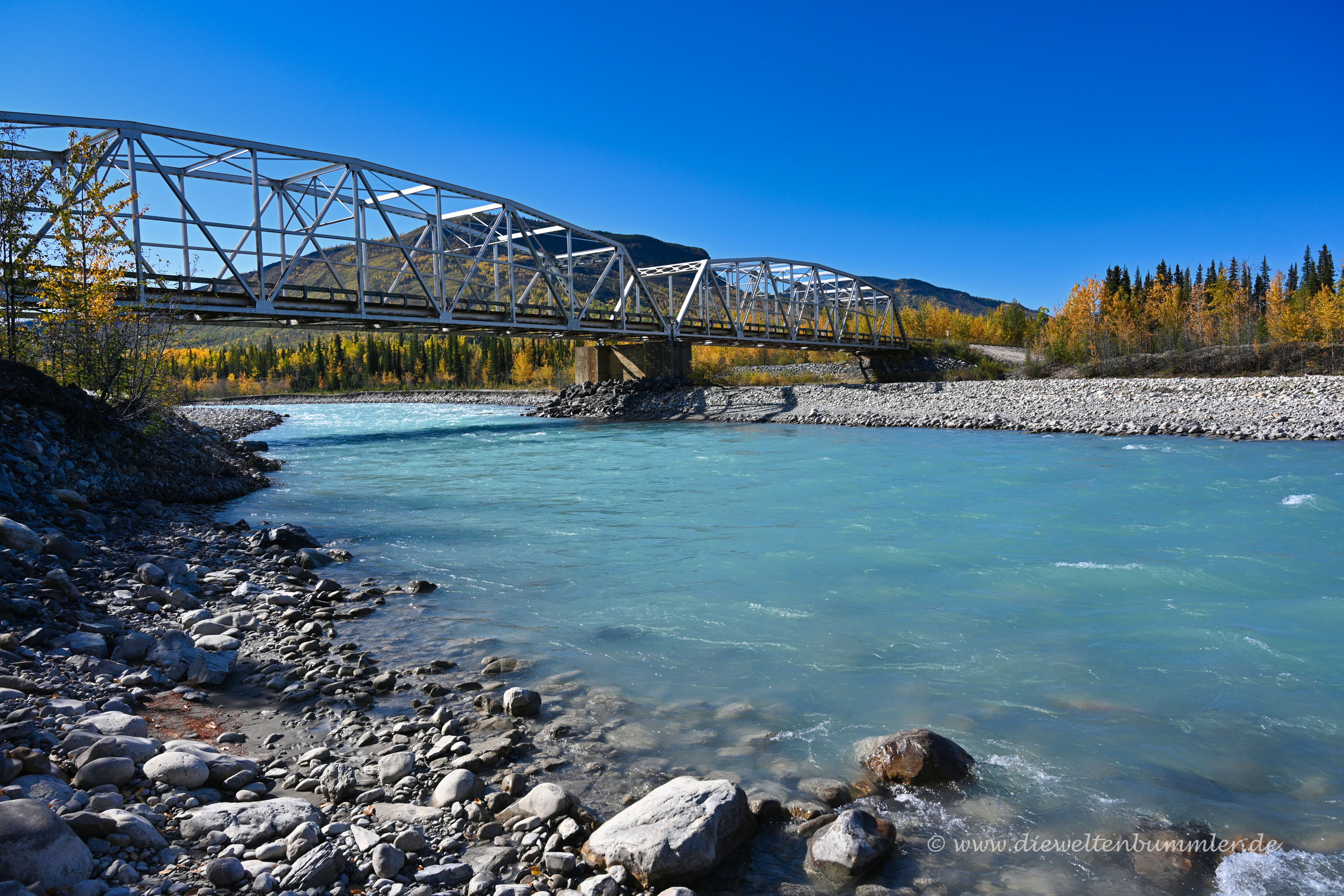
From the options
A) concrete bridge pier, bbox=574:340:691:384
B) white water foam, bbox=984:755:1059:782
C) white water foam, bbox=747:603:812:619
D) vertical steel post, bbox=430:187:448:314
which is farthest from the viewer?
concrete bridge pier, bbox=574:340:691:384

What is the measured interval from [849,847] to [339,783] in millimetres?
2971

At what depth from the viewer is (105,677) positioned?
541 centimetres

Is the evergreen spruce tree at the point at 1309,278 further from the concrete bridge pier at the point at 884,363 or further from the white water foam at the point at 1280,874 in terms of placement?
the white water foam at the point at 1280,874

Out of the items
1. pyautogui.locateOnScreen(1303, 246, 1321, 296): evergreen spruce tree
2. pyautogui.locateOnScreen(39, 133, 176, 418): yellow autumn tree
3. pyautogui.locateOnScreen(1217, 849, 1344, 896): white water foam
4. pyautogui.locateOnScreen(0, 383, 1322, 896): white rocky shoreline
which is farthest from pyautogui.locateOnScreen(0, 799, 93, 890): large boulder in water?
pyautogui.locateOnScreen(1303, 246, 1321, 296): evergreen spruce tree

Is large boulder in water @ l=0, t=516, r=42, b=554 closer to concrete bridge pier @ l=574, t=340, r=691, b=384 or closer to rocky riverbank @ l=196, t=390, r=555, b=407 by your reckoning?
concrete bridge pier @ l=574, t=340, r=691, b=384

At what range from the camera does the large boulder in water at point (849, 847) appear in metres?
3.62

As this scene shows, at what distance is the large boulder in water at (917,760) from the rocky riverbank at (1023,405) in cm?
2875

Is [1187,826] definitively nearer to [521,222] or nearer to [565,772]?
[565,772]

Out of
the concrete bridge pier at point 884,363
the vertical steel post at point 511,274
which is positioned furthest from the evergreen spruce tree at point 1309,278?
the vertical steel post at point 511,274

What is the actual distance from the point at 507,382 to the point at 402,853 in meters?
116

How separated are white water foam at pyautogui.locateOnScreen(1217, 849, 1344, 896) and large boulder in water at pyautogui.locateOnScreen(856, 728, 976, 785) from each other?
138cm

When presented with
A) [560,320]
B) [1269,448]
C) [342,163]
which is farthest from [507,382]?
[1269,448]

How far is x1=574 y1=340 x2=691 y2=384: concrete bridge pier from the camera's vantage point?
55.9m

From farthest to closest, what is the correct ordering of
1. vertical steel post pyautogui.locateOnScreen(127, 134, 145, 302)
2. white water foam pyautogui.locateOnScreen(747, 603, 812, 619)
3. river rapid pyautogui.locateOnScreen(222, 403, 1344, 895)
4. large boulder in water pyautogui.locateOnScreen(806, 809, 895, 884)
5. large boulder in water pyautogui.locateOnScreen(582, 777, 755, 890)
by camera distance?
vertical steel post pyautogui.locateOnScreen(127, 134, 145, 302), white water foam pyautogui.locateOnScreen(747, 603, 812, 619), river rapid pyautogui.locateOnScreen(222, 403, 1344, 895), large boulder in water pyautogui.locateOnScreen(806, 809, 895, 884), large boulder in water pyautogui.locateOnScreen(582, 777, 755, 890)
